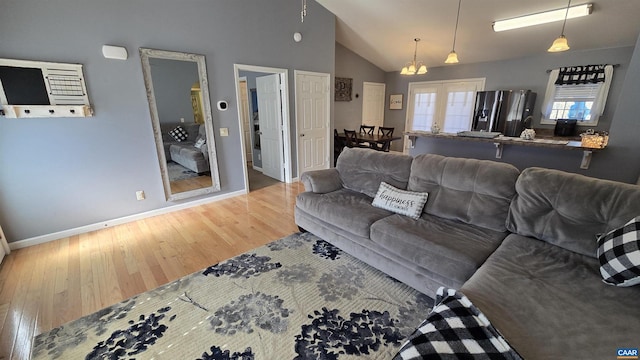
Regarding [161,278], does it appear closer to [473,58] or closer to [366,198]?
[366,198]

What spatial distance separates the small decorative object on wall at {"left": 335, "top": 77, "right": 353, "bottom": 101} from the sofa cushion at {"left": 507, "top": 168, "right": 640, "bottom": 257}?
5.30 meters

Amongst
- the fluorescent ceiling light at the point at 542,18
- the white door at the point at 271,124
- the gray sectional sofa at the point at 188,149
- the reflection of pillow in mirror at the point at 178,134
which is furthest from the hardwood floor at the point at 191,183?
the fluorescent ceiling light at the point at 542,18

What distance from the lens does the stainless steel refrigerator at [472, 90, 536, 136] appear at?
5172 millimetres

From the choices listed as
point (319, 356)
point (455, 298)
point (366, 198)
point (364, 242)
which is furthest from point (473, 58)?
point (319, 356)

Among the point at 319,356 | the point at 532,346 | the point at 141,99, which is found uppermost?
the point at 141,99

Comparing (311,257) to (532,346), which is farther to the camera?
(311,257)

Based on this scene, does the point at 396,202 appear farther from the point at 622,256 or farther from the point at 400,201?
the point at 622,256

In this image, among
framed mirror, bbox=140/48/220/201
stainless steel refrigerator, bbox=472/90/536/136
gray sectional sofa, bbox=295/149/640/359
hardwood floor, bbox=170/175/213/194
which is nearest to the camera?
gray sectional sofa, bbox=295/149/640/359

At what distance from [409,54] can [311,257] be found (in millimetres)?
5655

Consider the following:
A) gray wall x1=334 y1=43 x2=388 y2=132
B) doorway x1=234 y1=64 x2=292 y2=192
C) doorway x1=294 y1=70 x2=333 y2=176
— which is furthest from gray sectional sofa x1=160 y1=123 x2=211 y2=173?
gray wall x1=334 y1=43 x2=388 y2=132

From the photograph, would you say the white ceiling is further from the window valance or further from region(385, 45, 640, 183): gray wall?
the window valance

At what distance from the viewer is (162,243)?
274 centimetres

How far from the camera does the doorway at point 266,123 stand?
4.26m

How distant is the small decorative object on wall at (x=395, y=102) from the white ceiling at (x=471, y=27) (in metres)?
1.56
